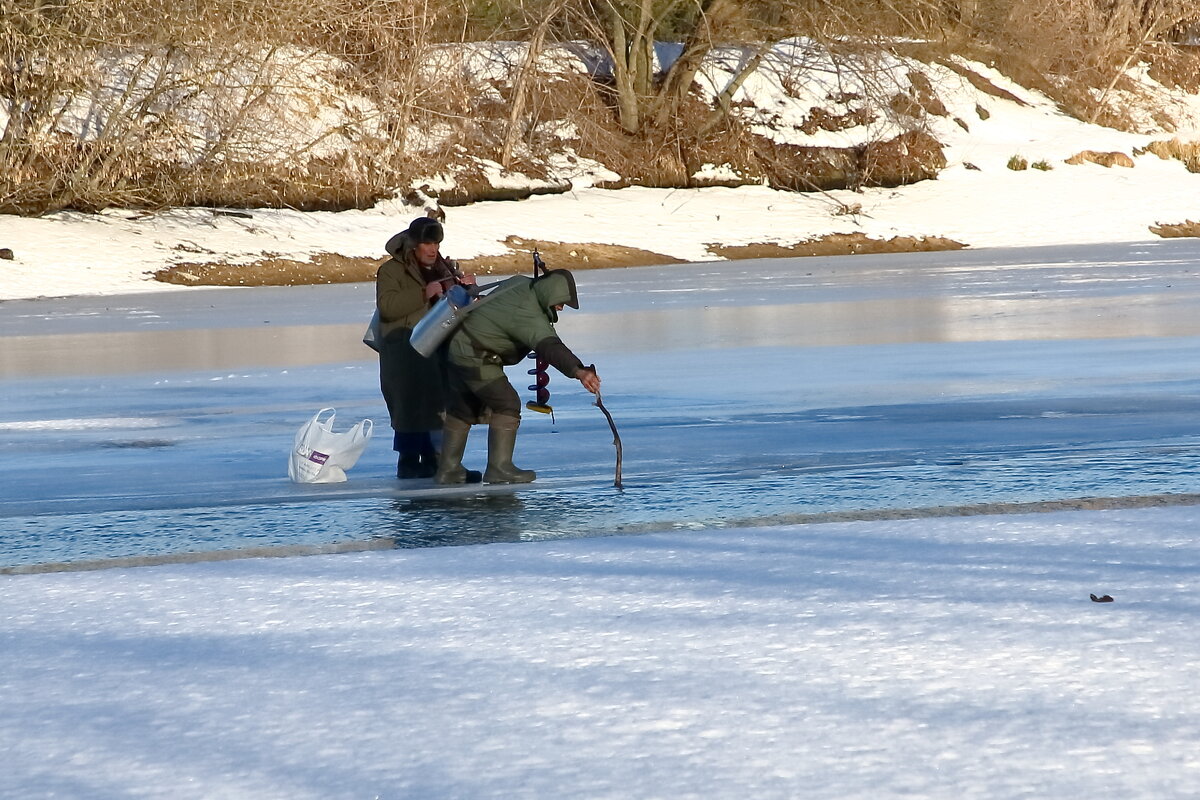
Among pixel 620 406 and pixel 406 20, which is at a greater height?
pixel 406 20

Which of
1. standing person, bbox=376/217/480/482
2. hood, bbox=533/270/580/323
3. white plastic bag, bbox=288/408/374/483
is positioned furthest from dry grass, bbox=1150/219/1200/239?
hood, bbox=533/270/580/323

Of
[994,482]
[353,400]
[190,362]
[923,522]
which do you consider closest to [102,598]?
[923,522]

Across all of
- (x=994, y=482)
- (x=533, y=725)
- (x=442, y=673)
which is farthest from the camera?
(x=994, y=482)

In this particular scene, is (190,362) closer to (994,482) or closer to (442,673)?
(994,482)

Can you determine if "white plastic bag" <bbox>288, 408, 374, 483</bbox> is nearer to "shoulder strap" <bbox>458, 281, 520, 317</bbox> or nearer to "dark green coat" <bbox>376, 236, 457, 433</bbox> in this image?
"dark green coat" <bbox>376, 236, 457, 433</bbox>

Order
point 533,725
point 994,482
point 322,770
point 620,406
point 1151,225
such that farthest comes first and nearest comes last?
point 1151,225
point 620,406
point 994,482
point 533,725
point 322,770

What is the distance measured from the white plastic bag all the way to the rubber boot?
1.30ft

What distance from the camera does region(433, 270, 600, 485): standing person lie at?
6906 mm

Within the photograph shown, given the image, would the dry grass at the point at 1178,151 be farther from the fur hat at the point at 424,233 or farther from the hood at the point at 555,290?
the hood at the point at 555,290

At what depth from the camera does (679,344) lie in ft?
47.0

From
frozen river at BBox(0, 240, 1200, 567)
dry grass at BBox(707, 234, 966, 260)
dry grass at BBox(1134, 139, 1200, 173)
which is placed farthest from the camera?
dry grass at BBox(1134, 139, 1200, 173)

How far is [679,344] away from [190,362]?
3.93 metres

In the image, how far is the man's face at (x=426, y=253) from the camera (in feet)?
25.8

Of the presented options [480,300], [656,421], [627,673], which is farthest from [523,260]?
[627,673]
